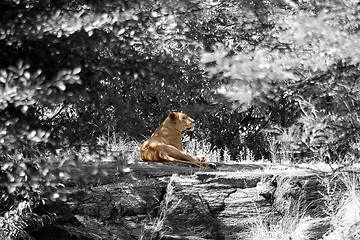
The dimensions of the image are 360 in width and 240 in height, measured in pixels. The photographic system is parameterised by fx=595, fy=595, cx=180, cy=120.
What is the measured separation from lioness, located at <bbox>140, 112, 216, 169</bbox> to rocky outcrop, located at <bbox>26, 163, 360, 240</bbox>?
15.0 inches

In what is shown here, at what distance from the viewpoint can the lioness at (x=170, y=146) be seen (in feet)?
25.4

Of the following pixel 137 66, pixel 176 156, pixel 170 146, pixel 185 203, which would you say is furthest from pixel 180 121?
pixel 137 66

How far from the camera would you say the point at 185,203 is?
689 centimetres

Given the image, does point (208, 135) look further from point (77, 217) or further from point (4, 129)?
point (4, 129)

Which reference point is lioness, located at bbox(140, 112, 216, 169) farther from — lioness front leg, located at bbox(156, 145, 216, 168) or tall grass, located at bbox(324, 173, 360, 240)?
tall grass, located at bbox(324, 173, 360, 240)

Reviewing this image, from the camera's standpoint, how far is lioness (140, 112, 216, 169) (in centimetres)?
775

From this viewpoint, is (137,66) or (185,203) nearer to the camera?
(137,66)

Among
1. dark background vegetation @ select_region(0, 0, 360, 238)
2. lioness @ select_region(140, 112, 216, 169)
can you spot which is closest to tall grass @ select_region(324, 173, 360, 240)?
dark background vegetation @ select_region(0, 0, 360, 238)

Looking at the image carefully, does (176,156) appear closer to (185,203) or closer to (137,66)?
(185,203)

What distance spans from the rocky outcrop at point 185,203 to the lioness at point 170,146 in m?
0.38

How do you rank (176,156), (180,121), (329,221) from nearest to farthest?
(329,221) < (176,156) < (180,121)

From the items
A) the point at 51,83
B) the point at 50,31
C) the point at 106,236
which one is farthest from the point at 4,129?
the point at 106,236

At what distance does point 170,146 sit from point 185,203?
1.13 metres

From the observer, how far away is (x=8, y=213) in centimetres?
589
